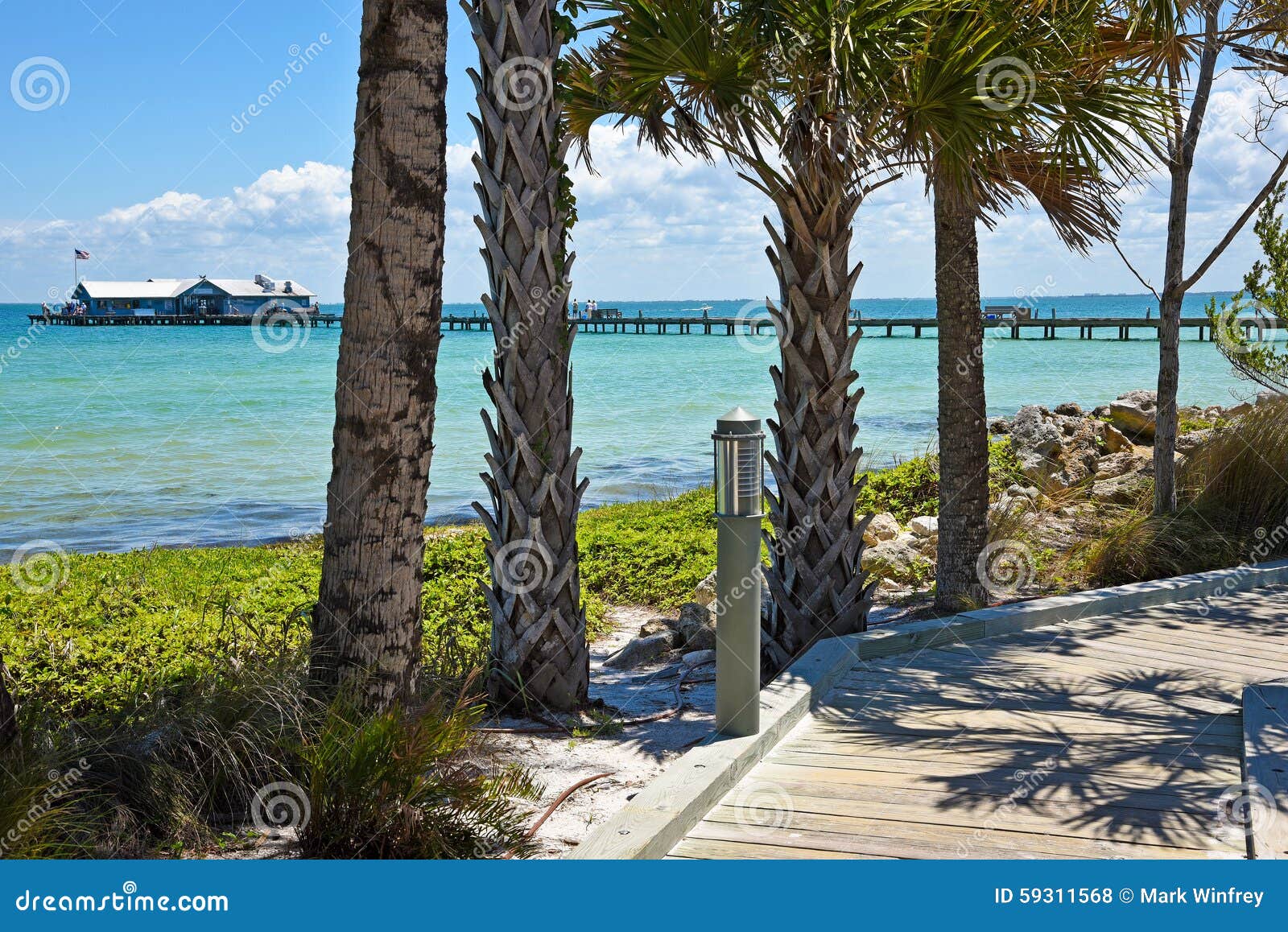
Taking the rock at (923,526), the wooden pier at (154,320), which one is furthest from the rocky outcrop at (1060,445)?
the wooden pier at (154,320)

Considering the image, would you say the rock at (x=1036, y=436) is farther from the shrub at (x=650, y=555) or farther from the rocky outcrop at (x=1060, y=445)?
the shrub at (x=650, y=555)

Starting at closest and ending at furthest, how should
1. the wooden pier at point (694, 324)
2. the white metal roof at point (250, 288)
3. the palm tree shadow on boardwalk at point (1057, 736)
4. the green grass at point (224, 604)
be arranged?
1. the palm tree shadow on boardwalk at point (1057, 736)
2. the green grass at point (224, 604)
3. the wooden pier at point (694, 324)
4. the white metal roof at point (250, 288)

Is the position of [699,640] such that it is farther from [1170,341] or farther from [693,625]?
[1170,341]

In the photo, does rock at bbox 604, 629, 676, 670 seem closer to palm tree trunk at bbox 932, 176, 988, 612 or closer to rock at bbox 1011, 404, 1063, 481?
palm tree trunk at bbox 932, 176, 988, 612

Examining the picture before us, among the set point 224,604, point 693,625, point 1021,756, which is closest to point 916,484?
point 693,625

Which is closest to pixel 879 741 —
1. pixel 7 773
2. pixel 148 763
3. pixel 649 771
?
pixel 649 771

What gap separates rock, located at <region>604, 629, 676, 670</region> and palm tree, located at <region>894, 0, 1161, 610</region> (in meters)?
1.99

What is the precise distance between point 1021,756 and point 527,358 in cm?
283

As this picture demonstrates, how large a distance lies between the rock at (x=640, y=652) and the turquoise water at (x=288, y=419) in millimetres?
8015

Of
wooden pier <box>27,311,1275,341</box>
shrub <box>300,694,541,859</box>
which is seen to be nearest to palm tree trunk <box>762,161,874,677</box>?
shrub <box>300,694,541,859</box>

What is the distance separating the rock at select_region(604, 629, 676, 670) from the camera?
680 centimetres

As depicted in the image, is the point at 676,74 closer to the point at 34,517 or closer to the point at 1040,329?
the point at 34,517

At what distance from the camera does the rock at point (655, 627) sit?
751 cm

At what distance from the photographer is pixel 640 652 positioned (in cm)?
686
